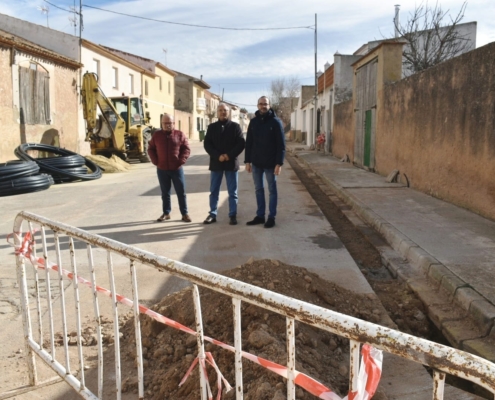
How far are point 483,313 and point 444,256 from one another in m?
1.58

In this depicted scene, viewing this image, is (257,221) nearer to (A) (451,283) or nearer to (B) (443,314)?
(A) (451,283)

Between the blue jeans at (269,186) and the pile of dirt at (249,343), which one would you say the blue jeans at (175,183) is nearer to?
the blue jeans at (269,186)

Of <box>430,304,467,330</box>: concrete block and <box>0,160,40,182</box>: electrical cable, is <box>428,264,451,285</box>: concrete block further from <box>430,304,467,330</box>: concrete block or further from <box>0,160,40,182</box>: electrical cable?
<box>0,160,40,182</box>: electrical cable

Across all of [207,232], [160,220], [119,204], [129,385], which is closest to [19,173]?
[119,204]

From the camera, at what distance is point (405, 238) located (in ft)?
20.5

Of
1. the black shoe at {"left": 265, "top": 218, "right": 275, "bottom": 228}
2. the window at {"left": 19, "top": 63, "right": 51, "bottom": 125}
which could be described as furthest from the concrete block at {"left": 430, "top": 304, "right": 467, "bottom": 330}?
the window at {"left": 19, "top": 63, "right": 51, "bottom": 125}

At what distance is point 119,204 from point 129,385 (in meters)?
6.92

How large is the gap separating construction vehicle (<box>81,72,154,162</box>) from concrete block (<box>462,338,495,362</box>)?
16182 mm

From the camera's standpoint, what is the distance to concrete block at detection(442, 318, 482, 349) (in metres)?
3.69

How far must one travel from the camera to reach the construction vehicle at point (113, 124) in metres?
17.5

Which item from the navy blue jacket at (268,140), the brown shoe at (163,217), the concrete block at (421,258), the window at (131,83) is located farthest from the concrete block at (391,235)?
the window at (131,83)

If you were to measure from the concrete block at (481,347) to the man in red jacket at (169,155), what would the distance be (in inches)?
193

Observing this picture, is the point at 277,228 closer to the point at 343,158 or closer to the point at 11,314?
the point at 11,314

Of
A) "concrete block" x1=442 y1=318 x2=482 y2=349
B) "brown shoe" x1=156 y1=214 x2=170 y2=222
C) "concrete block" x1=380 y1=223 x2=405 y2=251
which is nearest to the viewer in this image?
"concrete block" x1=442 y1=318 x2=482 y2=349
